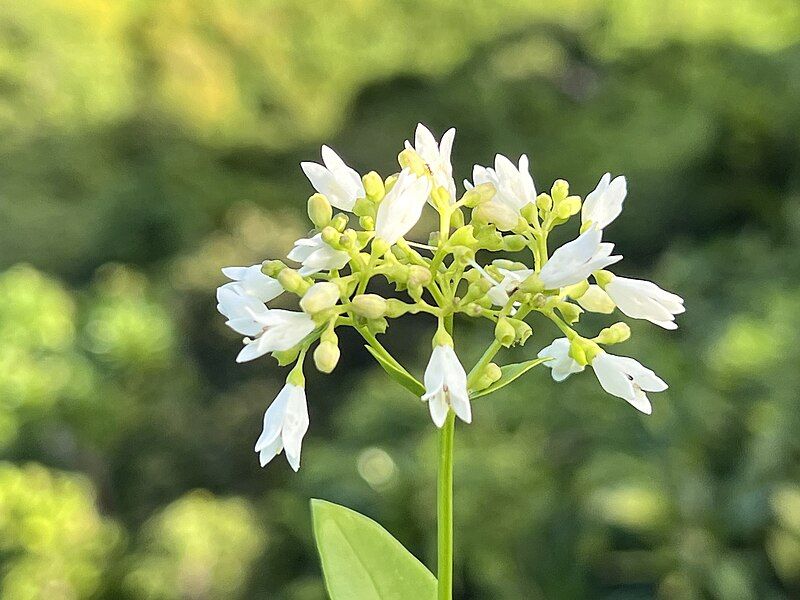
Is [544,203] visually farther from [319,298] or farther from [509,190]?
[319,298]

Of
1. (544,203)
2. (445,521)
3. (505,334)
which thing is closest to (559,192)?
(544,203)

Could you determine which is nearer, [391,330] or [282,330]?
[282,330]

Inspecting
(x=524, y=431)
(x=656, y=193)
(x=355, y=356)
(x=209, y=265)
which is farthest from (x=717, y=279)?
(x=209, y=265)

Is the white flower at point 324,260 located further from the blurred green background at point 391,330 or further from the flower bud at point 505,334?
the blurred green background at point 391,330

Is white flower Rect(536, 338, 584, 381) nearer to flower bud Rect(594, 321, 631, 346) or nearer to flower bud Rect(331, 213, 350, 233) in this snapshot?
flower bud Rect(594, 321, 631, 346)

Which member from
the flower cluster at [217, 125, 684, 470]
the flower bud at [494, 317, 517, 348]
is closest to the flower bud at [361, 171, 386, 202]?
the flower cluster at [217, 125, 684, 470]
